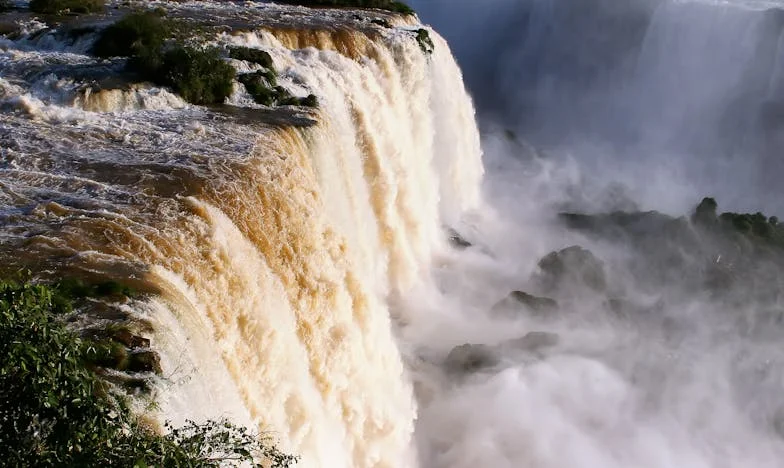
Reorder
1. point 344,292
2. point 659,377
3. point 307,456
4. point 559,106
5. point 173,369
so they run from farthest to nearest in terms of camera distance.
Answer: point 559,106 < point 659,377 < point 344,292 < point 307,456 < point 173,369

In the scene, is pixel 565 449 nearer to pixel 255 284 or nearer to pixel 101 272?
pixel 255 284

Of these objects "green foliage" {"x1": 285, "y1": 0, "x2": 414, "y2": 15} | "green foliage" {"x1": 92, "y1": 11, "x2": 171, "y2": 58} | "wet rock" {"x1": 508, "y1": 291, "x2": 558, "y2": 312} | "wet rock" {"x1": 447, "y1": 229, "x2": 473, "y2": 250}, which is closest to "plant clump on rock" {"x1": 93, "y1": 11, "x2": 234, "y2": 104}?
A: "green foliage" {"x1": 92, "y1": 11, "x2": 171, "y2": 58}

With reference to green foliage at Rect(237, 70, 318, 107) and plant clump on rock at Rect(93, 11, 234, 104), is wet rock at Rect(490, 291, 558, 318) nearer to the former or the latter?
green foliage at Rect(237, 70, 318, 107)

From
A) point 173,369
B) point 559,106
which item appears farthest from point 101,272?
point 559,106

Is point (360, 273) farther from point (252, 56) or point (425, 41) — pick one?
point (425, 41)

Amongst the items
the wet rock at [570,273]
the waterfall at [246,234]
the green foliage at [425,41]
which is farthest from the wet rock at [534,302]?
the green foliage at [425,41]

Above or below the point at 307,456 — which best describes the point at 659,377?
above
